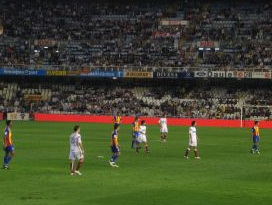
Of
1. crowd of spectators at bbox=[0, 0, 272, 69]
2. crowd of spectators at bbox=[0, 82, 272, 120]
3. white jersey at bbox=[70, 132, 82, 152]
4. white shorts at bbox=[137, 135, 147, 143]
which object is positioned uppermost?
crowd of spectators at bbox=[0, 0, 272, 69]

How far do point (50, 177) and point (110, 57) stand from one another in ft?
231

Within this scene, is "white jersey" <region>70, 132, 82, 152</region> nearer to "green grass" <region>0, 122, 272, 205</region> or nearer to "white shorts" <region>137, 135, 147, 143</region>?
"green grass" <region>0, 122, 272, 205</region>

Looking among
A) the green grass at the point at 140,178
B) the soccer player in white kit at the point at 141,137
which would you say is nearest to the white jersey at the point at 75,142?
the green grass at the point at 140,178

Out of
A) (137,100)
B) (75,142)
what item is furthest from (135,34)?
(75,142)

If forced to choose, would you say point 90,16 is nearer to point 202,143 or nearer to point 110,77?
point 110,77

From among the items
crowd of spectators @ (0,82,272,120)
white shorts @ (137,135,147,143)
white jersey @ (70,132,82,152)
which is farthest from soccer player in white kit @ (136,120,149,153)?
crowd of spectators @ (0,82,272,120)

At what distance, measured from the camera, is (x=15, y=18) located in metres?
106

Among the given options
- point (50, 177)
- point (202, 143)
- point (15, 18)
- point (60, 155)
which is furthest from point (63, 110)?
point (50, 177)

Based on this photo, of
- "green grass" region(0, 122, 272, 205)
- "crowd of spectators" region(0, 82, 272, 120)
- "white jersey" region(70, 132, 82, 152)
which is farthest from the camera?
"crowd of spectators" region(0, 82, 272, 120)

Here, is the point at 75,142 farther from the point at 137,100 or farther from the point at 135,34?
the point at 135,34

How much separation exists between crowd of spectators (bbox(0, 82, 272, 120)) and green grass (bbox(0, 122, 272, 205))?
4375 centimetres

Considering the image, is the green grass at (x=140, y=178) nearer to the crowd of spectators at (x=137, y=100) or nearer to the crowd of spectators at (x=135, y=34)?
the crowd of spectators at (x=137, y=100)

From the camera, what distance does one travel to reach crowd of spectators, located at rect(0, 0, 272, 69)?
95.5 metres

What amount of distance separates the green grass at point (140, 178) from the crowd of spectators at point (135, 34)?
4961 cm
